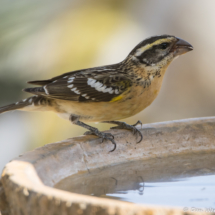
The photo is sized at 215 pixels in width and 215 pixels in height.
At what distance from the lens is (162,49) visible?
363 centimetres

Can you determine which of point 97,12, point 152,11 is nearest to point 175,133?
point 97,12

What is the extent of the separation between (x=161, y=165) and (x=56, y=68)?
394cm

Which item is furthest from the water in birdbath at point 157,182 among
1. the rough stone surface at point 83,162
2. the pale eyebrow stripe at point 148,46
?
the pale eyebrow stripe at point 148,46

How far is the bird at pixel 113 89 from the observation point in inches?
137

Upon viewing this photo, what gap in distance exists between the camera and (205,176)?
242cm

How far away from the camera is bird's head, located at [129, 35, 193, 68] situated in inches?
142

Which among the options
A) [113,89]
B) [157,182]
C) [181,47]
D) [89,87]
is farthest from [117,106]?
[157,182]

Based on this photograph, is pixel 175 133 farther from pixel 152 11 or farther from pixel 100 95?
pixel 152 11

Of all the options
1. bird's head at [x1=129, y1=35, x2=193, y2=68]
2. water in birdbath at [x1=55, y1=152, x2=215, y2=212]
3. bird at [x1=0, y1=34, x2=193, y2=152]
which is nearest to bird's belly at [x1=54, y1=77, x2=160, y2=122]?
bird at [x1=0, y1=34, x2=193, y2=152]

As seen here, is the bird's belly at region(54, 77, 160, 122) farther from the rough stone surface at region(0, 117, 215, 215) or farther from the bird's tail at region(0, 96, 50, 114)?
the rough stone surface at region(0, 117, 215, 215)

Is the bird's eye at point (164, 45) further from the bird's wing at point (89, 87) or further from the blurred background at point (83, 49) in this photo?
the blurred background at point (83, 49)

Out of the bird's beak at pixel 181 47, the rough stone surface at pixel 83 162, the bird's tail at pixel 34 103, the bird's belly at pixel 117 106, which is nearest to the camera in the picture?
the rough stone surface at pixel 83 162

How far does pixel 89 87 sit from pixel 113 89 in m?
0.28

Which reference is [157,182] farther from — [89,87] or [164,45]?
[164,45]
